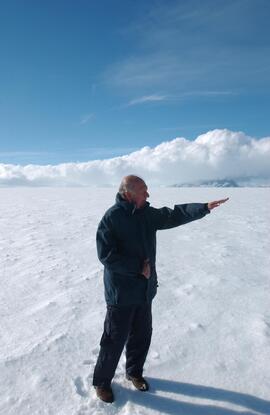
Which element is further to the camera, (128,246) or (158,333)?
(158,333)

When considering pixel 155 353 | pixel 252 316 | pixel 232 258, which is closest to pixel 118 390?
pixel 155 353

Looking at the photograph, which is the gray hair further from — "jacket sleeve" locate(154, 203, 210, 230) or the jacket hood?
"jacket sleeve" locate(154, 203, 210, 230)

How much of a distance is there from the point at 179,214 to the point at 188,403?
187 centimetres

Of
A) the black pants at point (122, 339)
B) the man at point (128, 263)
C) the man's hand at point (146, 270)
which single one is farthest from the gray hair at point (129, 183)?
the black pants at point (122, 339)

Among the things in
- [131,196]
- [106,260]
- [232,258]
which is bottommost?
[232,258]

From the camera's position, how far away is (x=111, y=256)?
139 inches

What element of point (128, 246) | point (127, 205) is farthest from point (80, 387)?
point (127, 205)

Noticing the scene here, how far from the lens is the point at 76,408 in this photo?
11.8ft

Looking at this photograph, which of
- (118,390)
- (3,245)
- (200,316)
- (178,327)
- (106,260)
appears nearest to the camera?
(106,260)

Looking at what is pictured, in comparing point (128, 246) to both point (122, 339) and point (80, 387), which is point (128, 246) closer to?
point (122, 339)

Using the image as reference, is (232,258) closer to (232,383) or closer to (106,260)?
(232,383)

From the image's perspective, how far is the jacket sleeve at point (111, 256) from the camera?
3.55 meters

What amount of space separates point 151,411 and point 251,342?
1789 millimetres

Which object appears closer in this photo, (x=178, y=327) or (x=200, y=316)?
(x=178, y=327)
